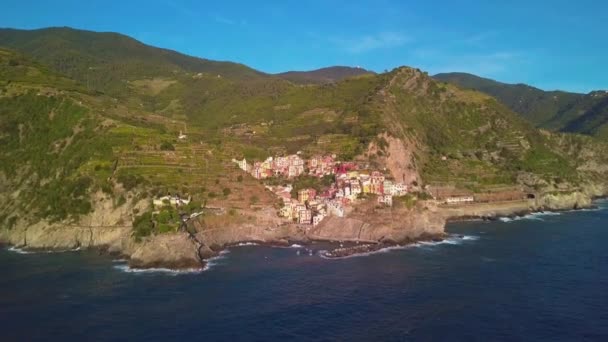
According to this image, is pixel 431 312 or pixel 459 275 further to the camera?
pixel 459 275

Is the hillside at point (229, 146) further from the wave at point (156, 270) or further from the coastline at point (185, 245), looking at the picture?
the wave at point (156, 270)

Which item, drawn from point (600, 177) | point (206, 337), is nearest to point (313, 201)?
point (206, 337)

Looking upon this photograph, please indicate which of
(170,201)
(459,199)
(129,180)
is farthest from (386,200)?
(129,180)

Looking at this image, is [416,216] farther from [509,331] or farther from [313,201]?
[509,331]

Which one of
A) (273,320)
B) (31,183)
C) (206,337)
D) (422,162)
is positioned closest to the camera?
(206,337)

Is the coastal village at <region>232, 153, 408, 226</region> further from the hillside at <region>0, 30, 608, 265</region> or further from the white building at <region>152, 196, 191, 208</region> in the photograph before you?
the white building at <region>152, 196, 191, 208</region>

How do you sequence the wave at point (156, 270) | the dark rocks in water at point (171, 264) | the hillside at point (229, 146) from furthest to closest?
1. the hillside at point (229, 146)
2. the dark rocks in water at point (171, 264)
3. the wave at point (156, 270)

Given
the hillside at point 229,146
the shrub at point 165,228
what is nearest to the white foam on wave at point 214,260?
the hillside at point 229,146
